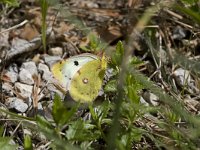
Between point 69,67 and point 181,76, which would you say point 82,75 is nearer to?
point 69,67

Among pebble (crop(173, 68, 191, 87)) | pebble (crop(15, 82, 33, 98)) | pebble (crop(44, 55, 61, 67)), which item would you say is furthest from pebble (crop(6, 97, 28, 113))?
pebble (crop(173, 68, 191, 87))

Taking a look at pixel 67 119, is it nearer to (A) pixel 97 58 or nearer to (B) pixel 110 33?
(A) pixel 97 58

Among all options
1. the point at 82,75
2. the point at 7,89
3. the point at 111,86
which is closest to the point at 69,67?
the point at 82,75

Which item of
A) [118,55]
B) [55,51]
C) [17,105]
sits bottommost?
[17,105]

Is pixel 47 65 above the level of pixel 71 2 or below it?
below

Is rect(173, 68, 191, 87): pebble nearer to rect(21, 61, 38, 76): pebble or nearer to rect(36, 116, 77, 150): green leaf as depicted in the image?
rect(21, 61, 38, 76): pebble

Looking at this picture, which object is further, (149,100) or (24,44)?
(24,44)

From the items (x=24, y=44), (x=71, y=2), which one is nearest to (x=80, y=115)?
(x=24, y=44)
